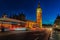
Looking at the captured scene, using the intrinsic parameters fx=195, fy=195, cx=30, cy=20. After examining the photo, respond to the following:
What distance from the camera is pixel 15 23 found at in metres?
117

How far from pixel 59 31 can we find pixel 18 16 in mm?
177908

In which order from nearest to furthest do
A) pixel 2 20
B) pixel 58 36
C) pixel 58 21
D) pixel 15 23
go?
pixel 58 36 < pixel 58 21 < pixel 2 20 < pixel 15 23

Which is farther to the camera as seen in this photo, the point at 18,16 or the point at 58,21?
the point at 18,16

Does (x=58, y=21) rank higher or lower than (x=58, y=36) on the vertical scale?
higher

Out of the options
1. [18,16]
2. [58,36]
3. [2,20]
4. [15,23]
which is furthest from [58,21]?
[18,16]

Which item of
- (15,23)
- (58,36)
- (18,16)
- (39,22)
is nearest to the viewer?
(58,36)

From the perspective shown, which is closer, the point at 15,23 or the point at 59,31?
the point at 59,31

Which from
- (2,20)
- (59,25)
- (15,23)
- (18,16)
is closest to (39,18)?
(18,16)

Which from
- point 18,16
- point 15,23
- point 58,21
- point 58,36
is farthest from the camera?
point 18,16

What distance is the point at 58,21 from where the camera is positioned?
55.0ft

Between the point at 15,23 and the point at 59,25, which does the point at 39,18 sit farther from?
the point at 59,25

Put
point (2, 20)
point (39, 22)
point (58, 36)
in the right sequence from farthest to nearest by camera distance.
→ point (39, 22) → point (2, 20) → point (58, 36)

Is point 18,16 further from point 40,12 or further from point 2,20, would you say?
point 2,20

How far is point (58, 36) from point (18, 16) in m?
179
